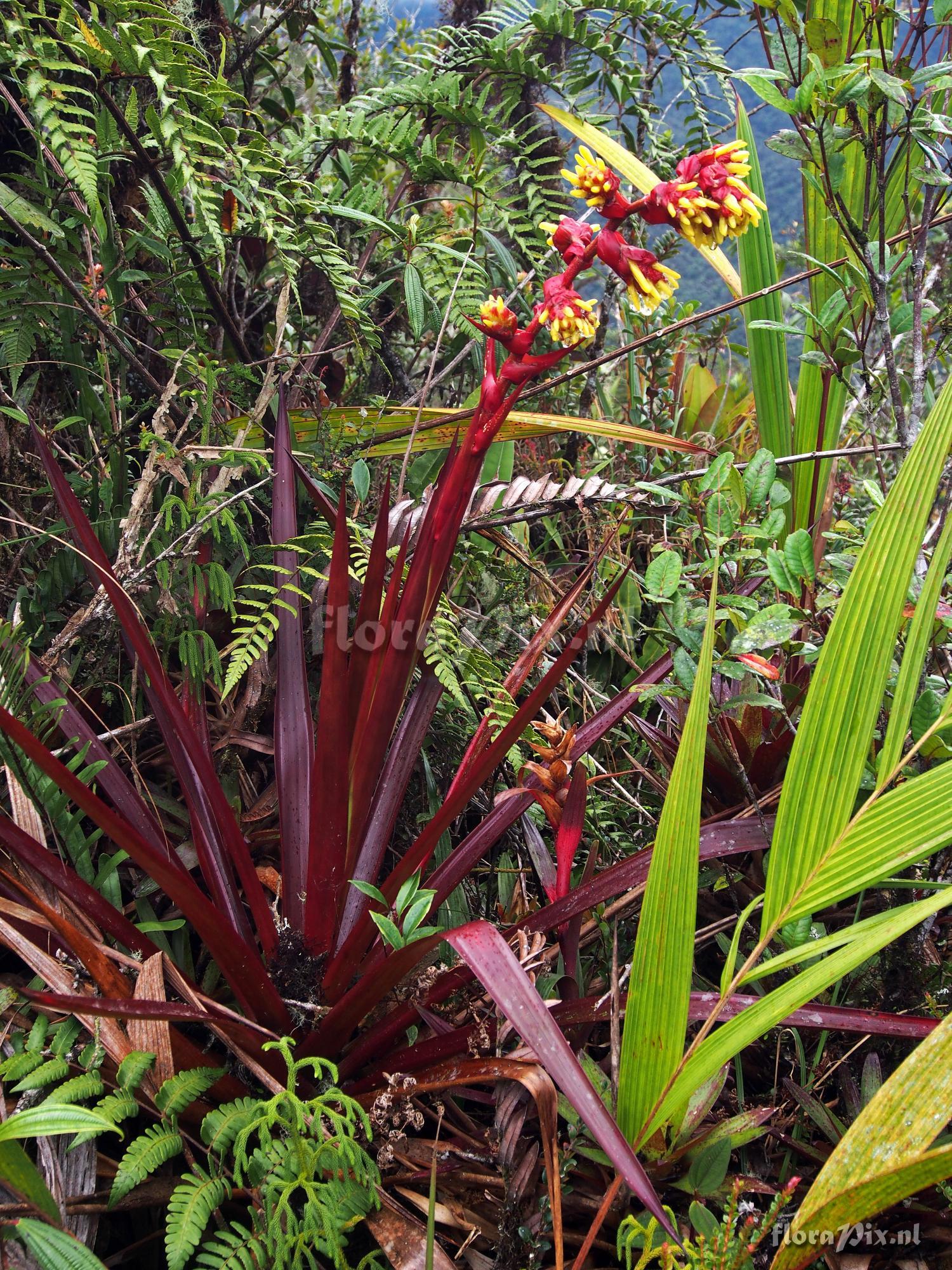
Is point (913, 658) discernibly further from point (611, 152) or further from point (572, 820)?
point (611, 152)

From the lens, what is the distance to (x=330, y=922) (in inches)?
37.8

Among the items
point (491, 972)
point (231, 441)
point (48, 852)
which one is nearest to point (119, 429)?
point (231, 441)

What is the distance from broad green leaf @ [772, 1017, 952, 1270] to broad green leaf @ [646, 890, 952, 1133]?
0.08 m

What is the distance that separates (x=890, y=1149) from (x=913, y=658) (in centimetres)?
38

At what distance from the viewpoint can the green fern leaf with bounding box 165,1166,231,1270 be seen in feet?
2.16

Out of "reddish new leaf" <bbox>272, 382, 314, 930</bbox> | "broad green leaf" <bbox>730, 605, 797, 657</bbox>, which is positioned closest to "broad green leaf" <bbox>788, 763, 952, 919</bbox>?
"broad green leaf" <bbox>730, 605, 797, 657</bbox>

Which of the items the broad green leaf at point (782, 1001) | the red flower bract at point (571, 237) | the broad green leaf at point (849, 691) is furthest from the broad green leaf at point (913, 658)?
the red flower bract at point (571, 237)

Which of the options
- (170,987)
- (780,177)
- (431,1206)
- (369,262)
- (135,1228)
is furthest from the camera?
(780,177)

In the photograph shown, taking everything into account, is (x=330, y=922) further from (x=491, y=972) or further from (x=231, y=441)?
(x=231, y=441)

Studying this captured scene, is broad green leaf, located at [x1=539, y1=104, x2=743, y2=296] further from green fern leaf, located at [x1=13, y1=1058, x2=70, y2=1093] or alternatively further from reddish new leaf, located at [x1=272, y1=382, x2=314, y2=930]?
green fern leaf, located at [x1=13, y1=1058, x2=70, y2=1093]

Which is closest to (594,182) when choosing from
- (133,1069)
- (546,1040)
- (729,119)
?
(546,1040)

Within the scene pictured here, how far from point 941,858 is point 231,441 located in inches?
42.1

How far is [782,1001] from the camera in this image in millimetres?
664

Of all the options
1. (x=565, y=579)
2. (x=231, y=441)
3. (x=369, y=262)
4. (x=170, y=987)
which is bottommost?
(x=170, y=987)
